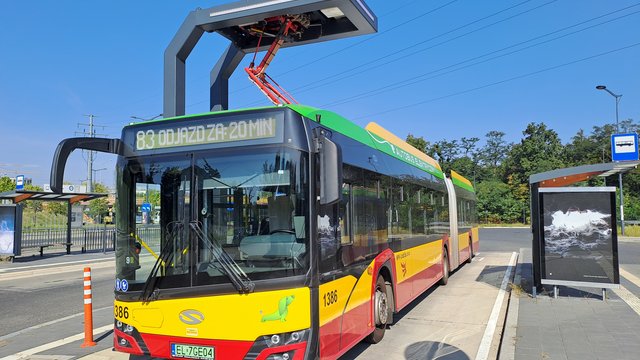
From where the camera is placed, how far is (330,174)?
432 cm

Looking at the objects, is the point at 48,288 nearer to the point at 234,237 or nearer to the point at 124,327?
the point at 124,327

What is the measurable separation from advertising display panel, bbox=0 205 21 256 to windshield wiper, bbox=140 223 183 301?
57.5ft

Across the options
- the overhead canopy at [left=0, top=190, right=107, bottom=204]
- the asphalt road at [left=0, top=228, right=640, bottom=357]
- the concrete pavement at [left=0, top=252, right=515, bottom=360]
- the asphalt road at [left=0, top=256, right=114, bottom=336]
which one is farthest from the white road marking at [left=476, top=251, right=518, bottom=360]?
the overhead canopy at [left=0, top=190, right=107, bottom=204]

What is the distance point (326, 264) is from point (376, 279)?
6.08ft

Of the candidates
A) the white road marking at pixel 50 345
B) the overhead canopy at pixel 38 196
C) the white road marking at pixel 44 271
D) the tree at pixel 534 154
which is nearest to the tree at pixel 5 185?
the overhead canopy at pixel 38 196

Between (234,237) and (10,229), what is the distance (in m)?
18.5

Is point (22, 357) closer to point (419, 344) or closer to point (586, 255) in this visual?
point (419, 344)

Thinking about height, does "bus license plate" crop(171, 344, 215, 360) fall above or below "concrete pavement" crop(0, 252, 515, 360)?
above

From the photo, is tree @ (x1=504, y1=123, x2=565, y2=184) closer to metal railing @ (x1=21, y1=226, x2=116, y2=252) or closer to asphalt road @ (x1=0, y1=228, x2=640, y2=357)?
asphalt road @ (x1=0, y1=228, x2=640, y2=357)

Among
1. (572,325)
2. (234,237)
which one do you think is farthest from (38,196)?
(572,325)

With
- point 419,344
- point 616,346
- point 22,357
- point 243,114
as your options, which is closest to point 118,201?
point 243,114

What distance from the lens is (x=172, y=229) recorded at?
4.69 metres

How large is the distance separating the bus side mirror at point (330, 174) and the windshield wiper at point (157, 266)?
1.51 metres

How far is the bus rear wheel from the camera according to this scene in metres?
6.36
